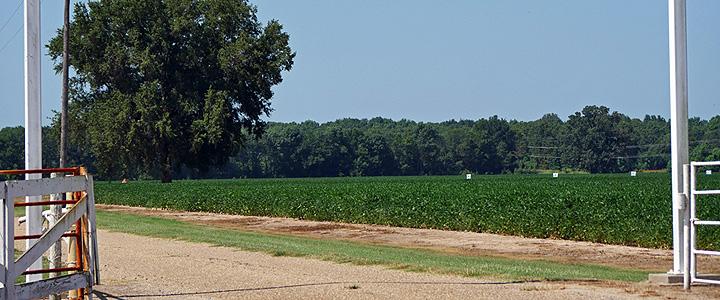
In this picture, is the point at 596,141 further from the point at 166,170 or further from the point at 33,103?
the point at 33,103

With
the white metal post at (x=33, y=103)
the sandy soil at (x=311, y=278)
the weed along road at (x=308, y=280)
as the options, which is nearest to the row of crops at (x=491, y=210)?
the sandy soil at (x=311, y=278)

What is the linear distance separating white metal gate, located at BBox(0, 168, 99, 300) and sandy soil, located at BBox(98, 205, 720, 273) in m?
11.4

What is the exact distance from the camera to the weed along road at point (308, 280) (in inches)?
501

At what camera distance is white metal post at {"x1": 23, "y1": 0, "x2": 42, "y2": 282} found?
12.8 metres

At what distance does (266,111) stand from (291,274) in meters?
56.9

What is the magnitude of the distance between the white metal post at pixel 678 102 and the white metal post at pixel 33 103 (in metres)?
7.87

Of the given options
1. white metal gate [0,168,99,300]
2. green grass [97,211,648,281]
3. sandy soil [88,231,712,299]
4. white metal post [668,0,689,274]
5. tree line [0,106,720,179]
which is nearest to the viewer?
white metal gate [0,168,99,300]

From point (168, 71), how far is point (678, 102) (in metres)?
59.4

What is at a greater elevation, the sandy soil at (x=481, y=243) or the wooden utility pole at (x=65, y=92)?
the wooden utility pole at (x=65, y=92)

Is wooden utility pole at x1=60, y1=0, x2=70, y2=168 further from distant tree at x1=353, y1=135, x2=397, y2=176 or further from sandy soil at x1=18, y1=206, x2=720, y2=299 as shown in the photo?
distant tree at x1=353, y1=135, x2=397, y2=176

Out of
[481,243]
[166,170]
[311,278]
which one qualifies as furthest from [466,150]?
Answer: [311,278]

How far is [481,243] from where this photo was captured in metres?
27.0

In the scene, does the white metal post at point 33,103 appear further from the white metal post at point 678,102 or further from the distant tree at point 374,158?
the distant tree at point 374,158

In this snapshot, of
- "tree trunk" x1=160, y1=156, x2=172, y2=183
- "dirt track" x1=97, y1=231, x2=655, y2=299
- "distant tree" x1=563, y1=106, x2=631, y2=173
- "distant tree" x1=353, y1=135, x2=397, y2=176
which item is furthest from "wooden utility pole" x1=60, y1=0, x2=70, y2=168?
"distant tree" x1=563, y1=106, x2=631, y2=173
